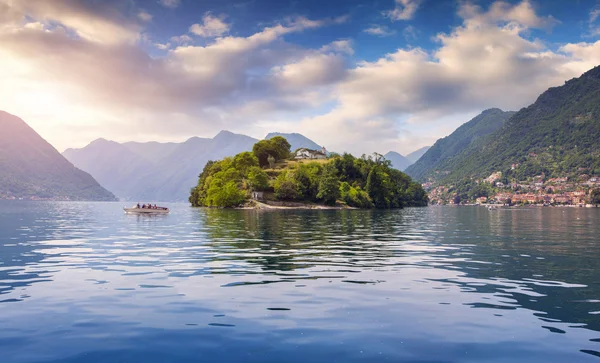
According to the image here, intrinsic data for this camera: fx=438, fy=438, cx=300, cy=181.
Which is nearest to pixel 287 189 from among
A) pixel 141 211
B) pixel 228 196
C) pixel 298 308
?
pixel 228 196

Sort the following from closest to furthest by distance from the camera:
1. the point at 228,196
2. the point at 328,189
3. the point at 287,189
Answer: the point at 228,196 → the point at 328,189 → the point at 287,189

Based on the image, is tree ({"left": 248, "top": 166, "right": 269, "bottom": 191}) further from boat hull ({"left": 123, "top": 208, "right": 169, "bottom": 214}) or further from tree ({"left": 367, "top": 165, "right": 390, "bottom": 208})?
boat hull ({"left": 123, "top": 208, "right": 169, "bottom": 214})

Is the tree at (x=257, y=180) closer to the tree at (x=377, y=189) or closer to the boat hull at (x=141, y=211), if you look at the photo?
the tree at (x=377, y=189)

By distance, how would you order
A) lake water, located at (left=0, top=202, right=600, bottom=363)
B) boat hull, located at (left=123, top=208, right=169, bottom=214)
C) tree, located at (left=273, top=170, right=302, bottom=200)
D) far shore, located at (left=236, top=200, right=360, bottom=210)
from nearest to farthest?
lake water, located at (left=0, top=202, right=600, bottom=363) < boat hull, located at (left=123, top=208, right=169, bottom=214) < far shore, located at (left=236, top=200, right=360, bottom=210) < tree, located at (left=273, top=170, right=302, bottom=200)

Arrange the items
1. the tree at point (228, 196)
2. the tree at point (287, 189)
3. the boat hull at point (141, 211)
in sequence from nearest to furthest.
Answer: the boat hull at point (141, 211)
the tree at point (228, 196)
the tree at point (287, 189)

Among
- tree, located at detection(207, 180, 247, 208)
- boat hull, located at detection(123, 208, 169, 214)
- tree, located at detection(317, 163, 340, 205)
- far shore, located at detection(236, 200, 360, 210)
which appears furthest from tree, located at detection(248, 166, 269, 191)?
boat hull, located at detection(123, 208, 169, 214)

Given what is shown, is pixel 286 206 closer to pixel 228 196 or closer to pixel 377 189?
pixel 228 196

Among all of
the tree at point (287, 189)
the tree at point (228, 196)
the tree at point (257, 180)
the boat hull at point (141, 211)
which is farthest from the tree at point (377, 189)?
the boat hull at point (141, 211)

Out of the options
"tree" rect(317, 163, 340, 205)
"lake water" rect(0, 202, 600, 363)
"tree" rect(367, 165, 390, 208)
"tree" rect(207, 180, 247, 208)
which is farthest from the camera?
"tree" rect(367, 165, 390, 208)

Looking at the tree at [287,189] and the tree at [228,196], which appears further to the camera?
the tree at [287,189]

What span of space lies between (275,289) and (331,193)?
154 meters

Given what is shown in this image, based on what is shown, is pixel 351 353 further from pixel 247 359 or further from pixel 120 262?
pixel 120 262

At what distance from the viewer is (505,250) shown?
1470 inches

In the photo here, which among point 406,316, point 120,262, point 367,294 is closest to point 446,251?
point 367,294
